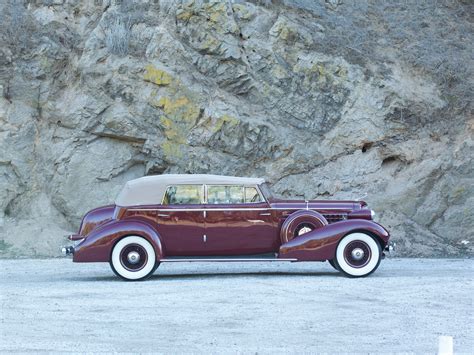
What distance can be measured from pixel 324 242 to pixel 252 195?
1.33 metres

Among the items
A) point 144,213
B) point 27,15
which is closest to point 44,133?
point 27,15

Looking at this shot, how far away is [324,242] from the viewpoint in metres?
12.1

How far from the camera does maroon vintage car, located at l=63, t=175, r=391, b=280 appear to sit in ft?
39.7

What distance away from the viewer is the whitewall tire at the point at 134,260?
39.7 ft

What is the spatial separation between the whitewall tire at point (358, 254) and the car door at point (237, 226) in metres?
1.01

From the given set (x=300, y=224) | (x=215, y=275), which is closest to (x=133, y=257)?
(x=215, y=275)

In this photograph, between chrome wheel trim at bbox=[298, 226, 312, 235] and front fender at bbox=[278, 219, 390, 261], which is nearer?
front fender at bbox=[278, 219, 390, 261]

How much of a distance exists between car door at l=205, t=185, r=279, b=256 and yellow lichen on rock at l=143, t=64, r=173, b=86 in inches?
283

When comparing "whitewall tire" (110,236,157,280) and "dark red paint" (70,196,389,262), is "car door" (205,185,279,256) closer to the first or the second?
"dark red paint" (70,196,389,262)

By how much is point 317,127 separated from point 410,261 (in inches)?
196

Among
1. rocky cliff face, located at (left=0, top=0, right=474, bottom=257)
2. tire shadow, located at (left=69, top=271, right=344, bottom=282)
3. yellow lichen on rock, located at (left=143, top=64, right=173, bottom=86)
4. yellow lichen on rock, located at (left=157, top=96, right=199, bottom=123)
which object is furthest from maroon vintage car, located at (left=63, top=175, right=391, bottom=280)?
yellow lichen on rock, located at (left=143, top=64, right=173, bottom=86)

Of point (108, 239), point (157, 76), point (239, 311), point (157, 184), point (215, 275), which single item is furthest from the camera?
point (157, 76)

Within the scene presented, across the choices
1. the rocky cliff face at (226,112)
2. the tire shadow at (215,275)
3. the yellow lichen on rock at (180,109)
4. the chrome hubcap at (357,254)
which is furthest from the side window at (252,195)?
the yellow lichen on rock at (180,109)

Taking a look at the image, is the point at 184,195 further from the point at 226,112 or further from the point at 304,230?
the point at 226,112
